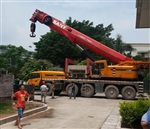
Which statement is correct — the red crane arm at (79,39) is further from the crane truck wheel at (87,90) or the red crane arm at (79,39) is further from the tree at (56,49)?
the tree at (56,49)

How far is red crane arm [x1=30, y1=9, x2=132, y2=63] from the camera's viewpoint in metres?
24.7

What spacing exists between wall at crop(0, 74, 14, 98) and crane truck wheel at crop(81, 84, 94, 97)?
26.8 feet

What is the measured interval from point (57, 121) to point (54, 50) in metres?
37.4

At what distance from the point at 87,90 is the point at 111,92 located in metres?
2.03

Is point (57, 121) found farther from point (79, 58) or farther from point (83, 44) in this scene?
point (79, 58)

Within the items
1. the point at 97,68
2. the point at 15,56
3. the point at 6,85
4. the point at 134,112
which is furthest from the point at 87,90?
the point at 15,56

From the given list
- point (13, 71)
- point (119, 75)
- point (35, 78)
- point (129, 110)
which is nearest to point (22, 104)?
point (129, 110)

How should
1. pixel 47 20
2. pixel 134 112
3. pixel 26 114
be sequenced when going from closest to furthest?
pixel 134 112 → pixel 26 114 → pixel 47 20

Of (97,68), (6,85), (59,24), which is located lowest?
(6,85)

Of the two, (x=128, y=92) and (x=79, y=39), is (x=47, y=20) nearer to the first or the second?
(x=79, y=39)

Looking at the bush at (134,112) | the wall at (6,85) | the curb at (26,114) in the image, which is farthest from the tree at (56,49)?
the bush at (134,112)

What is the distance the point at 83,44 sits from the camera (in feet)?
83.1

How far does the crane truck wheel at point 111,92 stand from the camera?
24.3 metres

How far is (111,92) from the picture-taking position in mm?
24438
